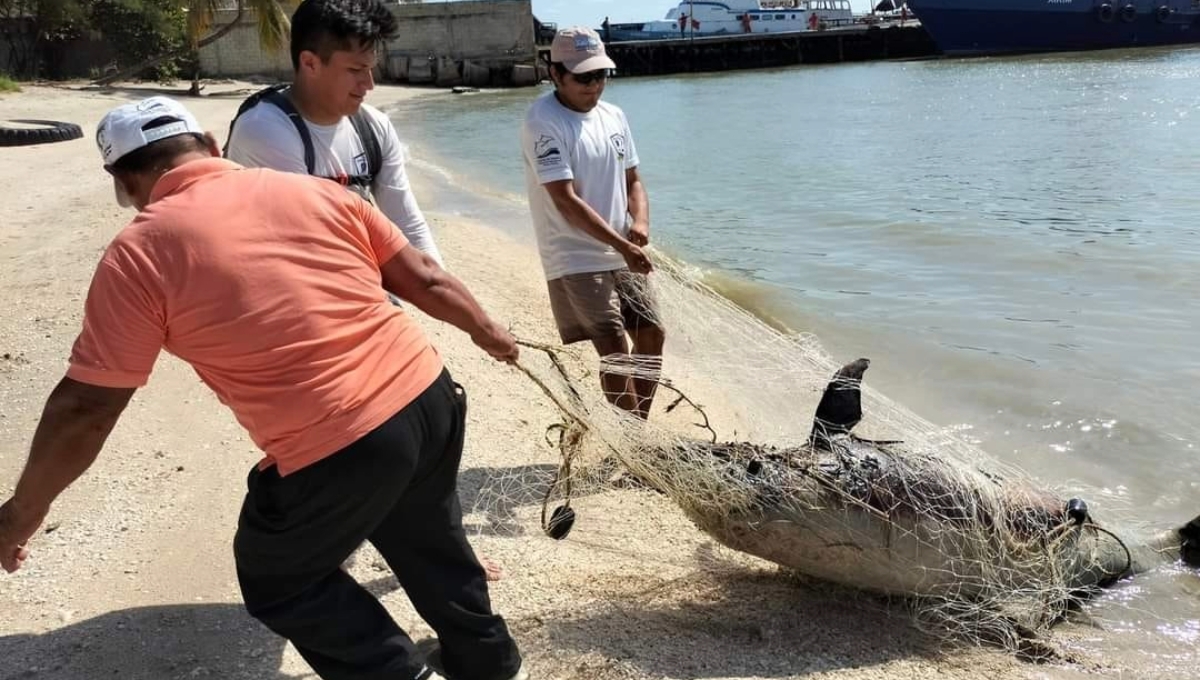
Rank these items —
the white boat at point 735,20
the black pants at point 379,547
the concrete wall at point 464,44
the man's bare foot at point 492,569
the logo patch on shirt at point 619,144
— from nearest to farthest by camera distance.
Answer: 1. the black pants at point 379,547
2. the man's bare foot at point 492,569
3. the logo patch on shirt at point 619,144
4. the concrete wall at point 464,44
5. the white boat at point 735,20

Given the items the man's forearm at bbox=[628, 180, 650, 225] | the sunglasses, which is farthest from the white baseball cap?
the man's forearm at bbox=[628, 180, 650, 225]

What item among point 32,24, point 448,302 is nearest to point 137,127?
point 448,302

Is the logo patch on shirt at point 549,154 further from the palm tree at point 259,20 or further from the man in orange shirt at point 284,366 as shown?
the palm tree at point 259,20

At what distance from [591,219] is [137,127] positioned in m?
2.16

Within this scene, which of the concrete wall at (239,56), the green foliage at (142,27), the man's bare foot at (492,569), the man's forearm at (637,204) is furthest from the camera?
the concrete wall at (239,56)

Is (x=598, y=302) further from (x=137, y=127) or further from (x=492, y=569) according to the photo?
(x=137, y=127)

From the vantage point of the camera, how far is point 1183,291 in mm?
9031

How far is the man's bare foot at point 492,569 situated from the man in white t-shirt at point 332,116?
1.13m

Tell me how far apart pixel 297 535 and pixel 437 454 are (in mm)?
379

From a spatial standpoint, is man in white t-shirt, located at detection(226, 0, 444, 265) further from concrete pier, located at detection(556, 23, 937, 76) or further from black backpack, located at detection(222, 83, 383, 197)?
concrete pier, located at detection(556, 23, 937, 76)

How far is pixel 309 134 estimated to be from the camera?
326cm

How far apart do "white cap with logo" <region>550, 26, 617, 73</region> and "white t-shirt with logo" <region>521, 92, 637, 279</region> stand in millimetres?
196

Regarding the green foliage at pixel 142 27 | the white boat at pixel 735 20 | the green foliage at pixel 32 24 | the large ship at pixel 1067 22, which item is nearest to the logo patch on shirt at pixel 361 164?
the green foliage at pixel 32 24

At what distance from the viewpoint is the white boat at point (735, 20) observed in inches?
2591
